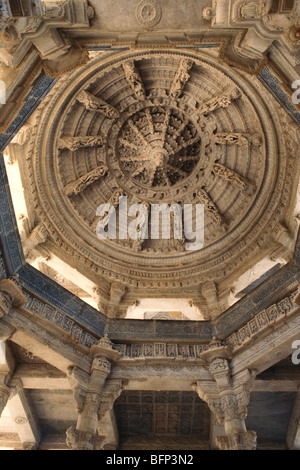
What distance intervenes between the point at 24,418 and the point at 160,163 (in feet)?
32.5

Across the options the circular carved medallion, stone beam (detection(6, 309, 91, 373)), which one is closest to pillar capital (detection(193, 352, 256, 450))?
stone beam (detection(6, 309, 91, 373))

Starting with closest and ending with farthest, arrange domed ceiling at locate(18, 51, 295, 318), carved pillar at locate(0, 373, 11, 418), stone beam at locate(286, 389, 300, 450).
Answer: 1. carved pillar at locate(0, 373, 11, 418)
2. stone beam at locate(286, 389, 300, 450)
3. domed ceiling at locate(18, 51, 295, 318)

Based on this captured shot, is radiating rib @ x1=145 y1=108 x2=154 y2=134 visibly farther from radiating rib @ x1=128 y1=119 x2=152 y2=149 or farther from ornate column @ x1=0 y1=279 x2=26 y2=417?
ornate column @ x1=0 y1=279 x2=26 y2=417

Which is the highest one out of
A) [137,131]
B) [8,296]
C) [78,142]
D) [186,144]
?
[137,131]

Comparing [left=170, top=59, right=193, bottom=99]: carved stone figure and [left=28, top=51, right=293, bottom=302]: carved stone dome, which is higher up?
[left=170, top=59, right=193, bottom=99]: carved stone figure

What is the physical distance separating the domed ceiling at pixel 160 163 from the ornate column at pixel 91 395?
13.3 ft

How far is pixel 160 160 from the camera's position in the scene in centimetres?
1539

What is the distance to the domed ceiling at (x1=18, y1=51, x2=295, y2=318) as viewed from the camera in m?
13.5

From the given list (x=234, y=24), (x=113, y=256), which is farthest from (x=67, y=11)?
(x=113, y=256)

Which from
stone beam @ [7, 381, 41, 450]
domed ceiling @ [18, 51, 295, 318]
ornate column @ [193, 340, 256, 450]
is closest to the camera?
ornate column @ [193, 340, 256, 450]

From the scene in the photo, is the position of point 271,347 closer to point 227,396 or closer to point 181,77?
point 227,396

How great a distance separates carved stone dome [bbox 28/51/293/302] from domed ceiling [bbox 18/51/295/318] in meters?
0.04

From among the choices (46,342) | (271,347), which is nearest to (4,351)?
(46,342)

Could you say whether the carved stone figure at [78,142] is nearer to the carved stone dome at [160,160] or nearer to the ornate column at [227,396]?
the carved stone dome at [160,160]
